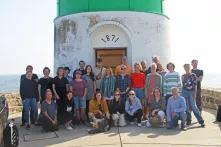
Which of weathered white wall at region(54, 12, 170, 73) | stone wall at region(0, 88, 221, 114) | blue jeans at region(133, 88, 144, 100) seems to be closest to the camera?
blue jeans at region(133, 88, 144, 100)

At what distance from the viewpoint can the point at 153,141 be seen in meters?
7.70

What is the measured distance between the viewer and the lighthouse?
11406 mm

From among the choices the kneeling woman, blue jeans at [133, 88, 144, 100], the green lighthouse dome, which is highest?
the green lighthouse dome

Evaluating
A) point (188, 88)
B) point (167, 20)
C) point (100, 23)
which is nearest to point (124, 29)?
point (100, 23)

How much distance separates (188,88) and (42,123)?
3.54 m

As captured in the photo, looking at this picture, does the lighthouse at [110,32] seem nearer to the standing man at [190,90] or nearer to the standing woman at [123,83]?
the standing woman at [123,83]

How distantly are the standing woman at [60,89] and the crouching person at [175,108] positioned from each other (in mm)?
2538

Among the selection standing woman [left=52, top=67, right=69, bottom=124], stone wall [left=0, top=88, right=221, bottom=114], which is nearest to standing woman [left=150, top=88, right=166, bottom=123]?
standing woman [left=52, top=67, right=69, bottom=124]

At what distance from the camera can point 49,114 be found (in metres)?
9.18

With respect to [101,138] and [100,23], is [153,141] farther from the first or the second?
[100,23]

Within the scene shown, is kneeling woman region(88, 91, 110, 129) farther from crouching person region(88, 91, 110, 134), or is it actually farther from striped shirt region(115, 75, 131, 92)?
striped shirt region(115, 75, 131, 92)

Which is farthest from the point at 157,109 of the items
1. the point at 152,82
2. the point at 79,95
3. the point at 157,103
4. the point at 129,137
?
the point at 79,95

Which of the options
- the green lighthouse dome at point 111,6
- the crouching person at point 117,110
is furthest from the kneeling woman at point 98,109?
the green lighthouse dome at point 111,6

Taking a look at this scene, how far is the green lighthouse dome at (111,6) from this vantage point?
1150 centimetres
